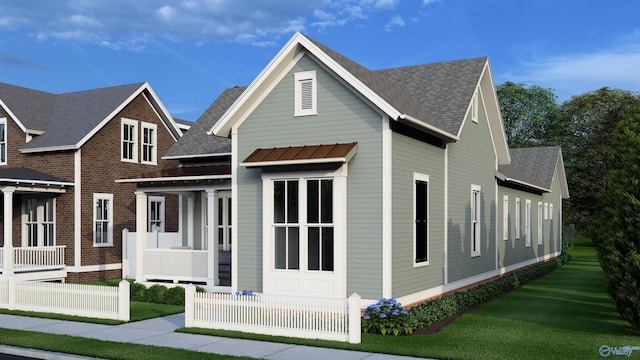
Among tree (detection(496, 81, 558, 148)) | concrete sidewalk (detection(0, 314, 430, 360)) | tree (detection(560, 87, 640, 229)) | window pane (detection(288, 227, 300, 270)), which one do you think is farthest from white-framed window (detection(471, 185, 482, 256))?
tree (detection(496, 81, 558, 148))

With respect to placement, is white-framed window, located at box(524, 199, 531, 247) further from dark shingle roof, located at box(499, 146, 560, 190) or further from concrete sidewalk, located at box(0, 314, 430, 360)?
concrete sidewalk, located at box(0, 314, 430, 360)

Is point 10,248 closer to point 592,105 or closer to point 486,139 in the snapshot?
point 486,139

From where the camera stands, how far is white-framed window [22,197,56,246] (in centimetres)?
2480

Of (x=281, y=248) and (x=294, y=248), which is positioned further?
(x=281, y=248)

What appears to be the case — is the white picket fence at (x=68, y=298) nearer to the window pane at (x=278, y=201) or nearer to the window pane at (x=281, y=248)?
the window pane at (x=281, y=248)

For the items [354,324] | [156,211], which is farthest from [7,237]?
[354,324]

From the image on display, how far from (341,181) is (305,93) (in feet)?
8.62

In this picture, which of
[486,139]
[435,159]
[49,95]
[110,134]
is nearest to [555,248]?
[486,139]

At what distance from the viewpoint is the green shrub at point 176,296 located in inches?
715

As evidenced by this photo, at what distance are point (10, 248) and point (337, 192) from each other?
1299cm

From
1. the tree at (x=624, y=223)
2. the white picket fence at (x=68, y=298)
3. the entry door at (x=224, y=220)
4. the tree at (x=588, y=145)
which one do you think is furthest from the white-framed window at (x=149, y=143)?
Answer: the tree at (x=588, y=145)

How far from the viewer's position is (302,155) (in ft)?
49.5

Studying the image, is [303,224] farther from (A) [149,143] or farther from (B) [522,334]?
(A) [149,143]

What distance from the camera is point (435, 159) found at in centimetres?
1784
